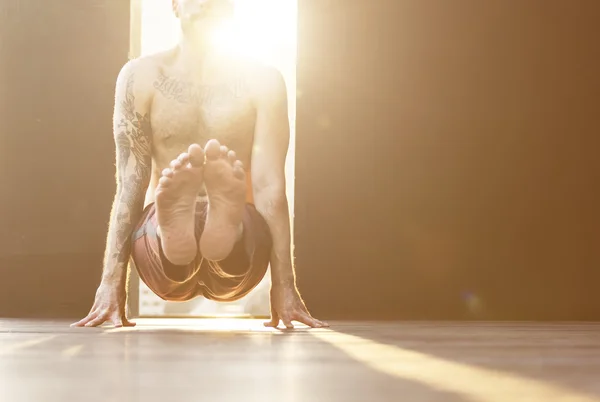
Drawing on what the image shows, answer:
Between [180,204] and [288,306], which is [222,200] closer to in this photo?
[180,204]

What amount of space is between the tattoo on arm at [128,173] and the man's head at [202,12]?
0.27 meters

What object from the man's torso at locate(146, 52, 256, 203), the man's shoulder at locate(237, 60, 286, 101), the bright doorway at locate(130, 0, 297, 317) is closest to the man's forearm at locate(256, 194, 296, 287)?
the man's torso at locate(146, 52, 256, 203)

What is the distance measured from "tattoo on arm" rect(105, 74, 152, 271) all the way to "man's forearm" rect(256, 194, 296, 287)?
0.40m

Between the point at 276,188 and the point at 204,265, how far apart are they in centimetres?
36

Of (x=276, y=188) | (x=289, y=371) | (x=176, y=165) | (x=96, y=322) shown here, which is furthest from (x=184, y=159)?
(x=289, y=371)

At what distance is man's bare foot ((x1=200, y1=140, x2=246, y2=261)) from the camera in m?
1.66

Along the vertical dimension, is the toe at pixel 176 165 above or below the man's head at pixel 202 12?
below

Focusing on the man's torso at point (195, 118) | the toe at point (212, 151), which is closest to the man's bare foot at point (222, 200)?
the toe at point (212, 151)

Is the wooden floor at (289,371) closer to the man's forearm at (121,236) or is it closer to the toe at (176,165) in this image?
the toe at (176,165)

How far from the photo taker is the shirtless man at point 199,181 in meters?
1.73

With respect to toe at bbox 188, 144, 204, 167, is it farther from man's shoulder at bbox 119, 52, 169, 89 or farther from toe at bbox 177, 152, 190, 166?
man's shoulder at bbox 119, 52, 169, 89

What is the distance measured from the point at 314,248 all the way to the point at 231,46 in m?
1.41

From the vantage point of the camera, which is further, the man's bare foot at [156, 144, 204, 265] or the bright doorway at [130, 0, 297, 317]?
the bright doorway at [130, 0, 297, 317]

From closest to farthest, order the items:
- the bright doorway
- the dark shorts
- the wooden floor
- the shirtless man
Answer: the wooden floor
the shirtless man
the dark shorts
the bright doorway
